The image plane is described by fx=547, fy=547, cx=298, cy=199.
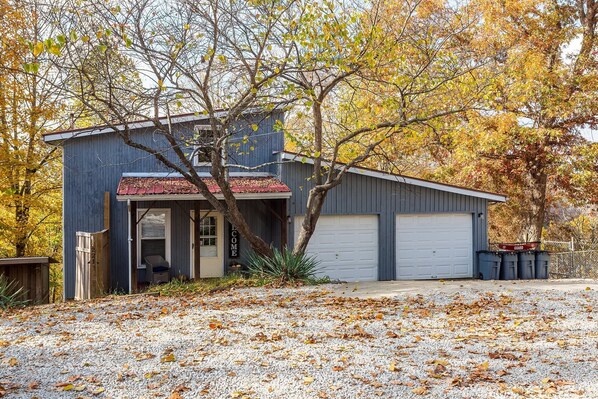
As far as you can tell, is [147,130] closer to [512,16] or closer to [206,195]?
[206,195]

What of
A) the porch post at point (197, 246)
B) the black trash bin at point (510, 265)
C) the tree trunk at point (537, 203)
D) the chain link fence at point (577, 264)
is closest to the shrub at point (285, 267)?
the porch post at point (197, 246)

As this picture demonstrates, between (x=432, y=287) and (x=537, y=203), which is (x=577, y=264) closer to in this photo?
(x=537, y=203)

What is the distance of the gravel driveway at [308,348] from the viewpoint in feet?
16.7

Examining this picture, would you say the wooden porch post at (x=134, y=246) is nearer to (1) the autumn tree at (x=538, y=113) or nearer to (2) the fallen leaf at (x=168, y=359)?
(2) the fallen leaf at (x=168, y=359)

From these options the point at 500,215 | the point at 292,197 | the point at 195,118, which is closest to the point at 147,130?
the point at 195,118

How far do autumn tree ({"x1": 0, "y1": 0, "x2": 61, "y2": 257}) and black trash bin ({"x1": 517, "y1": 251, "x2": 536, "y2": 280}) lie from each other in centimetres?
1428

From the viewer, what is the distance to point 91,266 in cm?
1161

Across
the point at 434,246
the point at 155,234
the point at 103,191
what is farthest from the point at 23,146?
the point at 434,246

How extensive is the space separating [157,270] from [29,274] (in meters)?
3.02

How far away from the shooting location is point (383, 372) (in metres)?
5.48

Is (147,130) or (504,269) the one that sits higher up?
(147,130)

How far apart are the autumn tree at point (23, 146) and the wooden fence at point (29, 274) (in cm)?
474

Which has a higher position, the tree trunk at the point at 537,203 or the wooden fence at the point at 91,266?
the tree trunk at the point at 537,203

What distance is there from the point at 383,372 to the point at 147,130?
11.3 m
